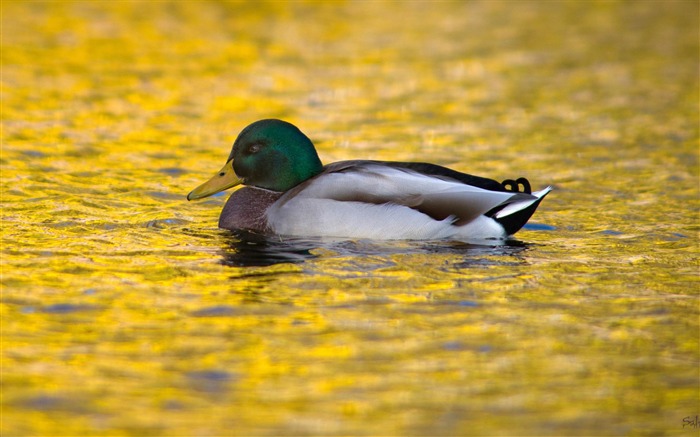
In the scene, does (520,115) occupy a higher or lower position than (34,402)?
higher

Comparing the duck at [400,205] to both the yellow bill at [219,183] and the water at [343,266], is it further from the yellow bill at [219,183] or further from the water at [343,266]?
the yellow bill at [219,183]

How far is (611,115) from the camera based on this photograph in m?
14.7

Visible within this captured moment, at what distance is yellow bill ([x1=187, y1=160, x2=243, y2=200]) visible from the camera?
9125 millimetres

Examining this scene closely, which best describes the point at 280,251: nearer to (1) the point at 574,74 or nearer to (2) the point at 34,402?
(2) the point at 34,402

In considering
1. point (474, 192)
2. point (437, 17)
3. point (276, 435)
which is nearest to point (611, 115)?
point (474, 192)

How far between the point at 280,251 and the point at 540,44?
1254 cm

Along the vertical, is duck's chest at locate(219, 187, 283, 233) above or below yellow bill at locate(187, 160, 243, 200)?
below

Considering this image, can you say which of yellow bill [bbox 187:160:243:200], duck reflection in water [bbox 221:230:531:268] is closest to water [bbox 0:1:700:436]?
duck reflection in water [bbox 221:230:531:268]

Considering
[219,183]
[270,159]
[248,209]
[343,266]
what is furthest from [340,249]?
[219,183]

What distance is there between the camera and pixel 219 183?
9.16 metres

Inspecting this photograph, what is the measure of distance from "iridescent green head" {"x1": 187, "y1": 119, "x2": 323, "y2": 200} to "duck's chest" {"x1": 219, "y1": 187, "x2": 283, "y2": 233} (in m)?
0.08

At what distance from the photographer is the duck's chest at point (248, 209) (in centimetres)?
894

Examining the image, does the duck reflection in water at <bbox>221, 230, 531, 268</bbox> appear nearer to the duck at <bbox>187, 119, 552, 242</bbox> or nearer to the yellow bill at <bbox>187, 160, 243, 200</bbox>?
the duck at <bbox>187, 119, 552, 242</bbox>

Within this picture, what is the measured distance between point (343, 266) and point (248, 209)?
142 centimetres
